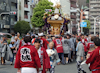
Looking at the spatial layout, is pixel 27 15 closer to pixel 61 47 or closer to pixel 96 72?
pixel 61 47

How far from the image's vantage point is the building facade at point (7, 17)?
146 ft

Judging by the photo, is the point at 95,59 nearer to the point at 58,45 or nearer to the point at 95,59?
the point at 95,59

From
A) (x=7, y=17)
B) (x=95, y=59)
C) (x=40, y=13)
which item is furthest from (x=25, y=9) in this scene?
(x=95, y=59)

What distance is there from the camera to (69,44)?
1416cm

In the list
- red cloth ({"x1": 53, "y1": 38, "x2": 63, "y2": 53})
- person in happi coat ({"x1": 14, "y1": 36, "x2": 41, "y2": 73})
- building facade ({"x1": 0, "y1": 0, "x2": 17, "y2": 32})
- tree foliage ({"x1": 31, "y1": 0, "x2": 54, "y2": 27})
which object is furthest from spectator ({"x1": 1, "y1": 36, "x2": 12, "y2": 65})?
tree foliage ({"x1": 31, "y1": 0, "x2": 54, "y2": 27})

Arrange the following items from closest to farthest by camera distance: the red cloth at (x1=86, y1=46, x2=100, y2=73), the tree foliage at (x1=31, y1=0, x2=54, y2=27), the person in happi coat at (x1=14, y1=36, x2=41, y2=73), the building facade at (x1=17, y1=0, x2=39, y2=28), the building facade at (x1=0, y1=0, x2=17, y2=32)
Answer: the person in happi coat at (x1=14, y1=36, x2=41, y2=73), the red cloth at (x1=86, y1=46, x2=100, y2=73), the building facade at (x1=0, y1=0, x2=17, y2=32), the tree foliage at (x1=31, y1=0, x2=54, y2=27), the building facade at (x1=17, y1=0, x2=39, y2=28)

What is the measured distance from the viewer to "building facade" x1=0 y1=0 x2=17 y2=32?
4462 cm

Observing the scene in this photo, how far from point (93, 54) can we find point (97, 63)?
241mm

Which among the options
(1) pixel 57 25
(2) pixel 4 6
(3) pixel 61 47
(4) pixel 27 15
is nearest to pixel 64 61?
(3) pixel 61 47

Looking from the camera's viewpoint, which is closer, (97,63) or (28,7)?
(97,63)

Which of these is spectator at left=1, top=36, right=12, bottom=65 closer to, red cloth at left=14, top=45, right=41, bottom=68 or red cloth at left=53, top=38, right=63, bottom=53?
red cloth at left=53, top=38, right=63, bottom=53

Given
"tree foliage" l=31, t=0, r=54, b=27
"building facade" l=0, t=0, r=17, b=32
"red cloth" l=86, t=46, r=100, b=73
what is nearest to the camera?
"red cloth" l=86, t=46, r=100, b=73

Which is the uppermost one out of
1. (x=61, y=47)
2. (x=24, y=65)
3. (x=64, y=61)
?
(x=24, y=65)

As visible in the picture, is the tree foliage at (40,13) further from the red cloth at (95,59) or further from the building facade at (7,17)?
the red cloth at (95,59)
